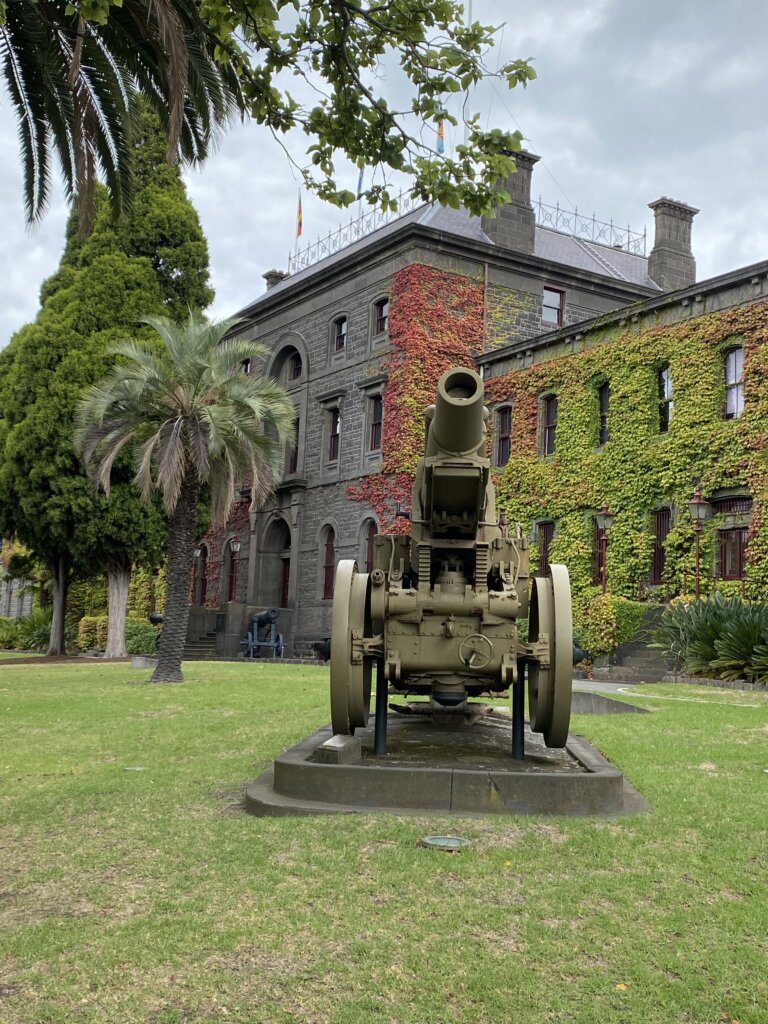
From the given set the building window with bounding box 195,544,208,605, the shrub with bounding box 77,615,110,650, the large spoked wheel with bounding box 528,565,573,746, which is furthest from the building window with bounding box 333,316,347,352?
the large spoked wheel with bounding box 528,565,573,746

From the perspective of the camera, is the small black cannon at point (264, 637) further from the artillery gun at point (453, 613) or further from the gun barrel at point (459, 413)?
the gun barrel at point (459, 413)

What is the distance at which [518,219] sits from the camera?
31266mm

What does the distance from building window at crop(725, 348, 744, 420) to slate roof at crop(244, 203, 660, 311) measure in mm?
10329

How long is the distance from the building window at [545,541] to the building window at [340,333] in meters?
10.4

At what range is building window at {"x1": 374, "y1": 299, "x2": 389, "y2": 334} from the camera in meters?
30.5

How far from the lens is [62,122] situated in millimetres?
8586

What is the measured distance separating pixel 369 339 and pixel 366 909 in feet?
90.6

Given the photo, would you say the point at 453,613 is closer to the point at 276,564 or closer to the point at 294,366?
the point at 276,564

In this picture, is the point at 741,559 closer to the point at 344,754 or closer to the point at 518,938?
the point at 344,754

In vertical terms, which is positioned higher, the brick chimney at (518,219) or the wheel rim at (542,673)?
the brick chimney at (518,219)

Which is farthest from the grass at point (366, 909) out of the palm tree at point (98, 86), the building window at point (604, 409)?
the building window at point (604, 409)

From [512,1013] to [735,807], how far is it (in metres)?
3.55

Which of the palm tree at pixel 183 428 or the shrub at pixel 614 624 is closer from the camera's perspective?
the palm tree at pixel 183 428

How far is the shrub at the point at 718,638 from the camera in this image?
1641 centimetres
